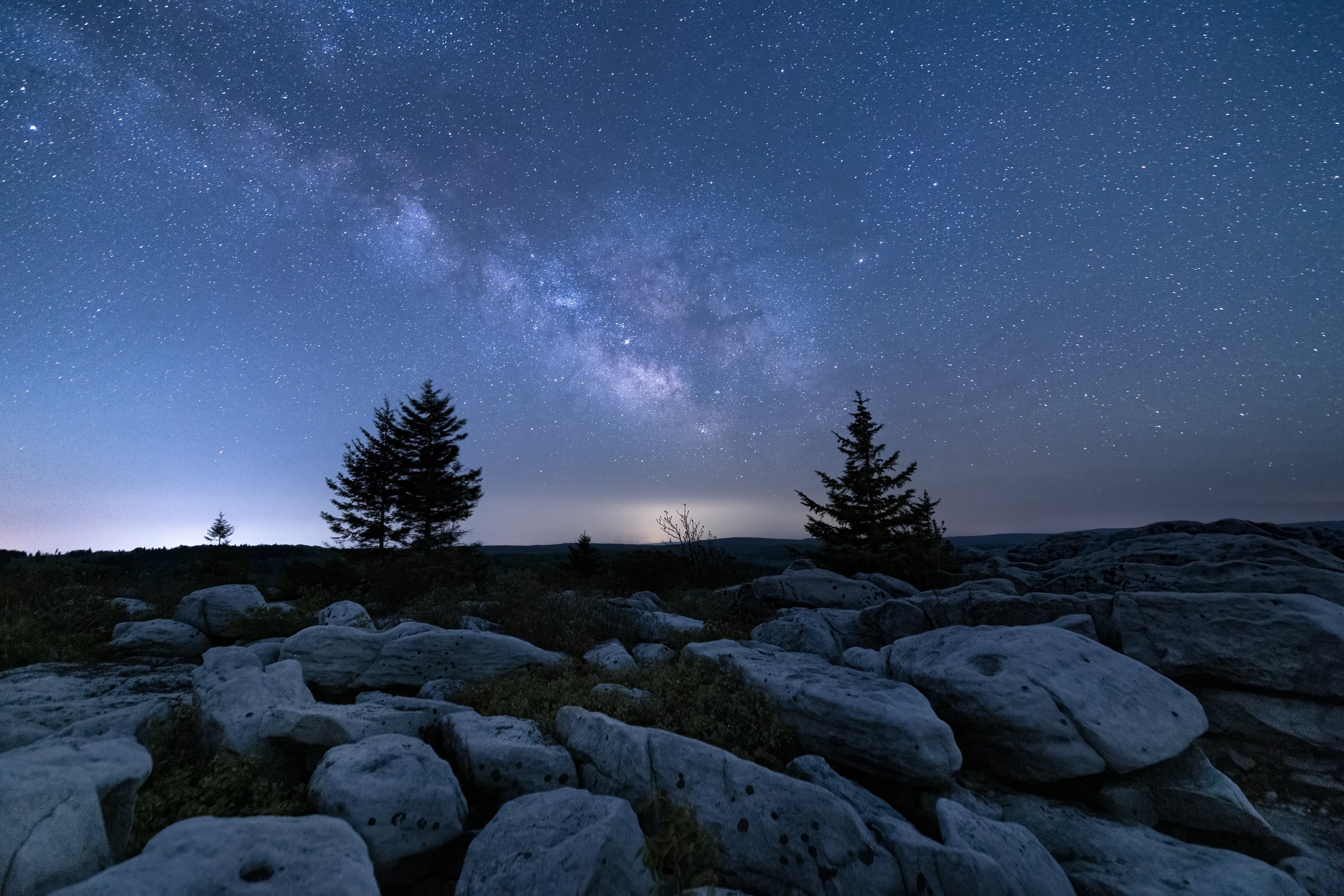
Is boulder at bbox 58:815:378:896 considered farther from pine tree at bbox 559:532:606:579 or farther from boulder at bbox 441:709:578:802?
pine tree at bbox 559:532:606:579

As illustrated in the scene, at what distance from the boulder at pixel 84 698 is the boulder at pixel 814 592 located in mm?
12714

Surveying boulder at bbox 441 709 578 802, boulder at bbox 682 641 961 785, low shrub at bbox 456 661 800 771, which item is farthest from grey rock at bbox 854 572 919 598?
boulder at bbox 441 709 578 802

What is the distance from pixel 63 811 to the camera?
369 centimetres

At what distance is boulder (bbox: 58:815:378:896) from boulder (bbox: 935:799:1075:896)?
4.62m

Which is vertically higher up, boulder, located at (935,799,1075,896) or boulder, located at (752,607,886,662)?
boulder, located at (752,607,886,662)

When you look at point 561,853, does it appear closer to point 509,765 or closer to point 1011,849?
point 509,765

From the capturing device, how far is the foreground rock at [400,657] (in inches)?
372

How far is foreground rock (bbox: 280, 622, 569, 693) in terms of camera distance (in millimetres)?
9445

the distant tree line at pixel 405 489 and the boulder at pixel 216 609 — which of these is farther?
the distant tree line at pixel 405 489

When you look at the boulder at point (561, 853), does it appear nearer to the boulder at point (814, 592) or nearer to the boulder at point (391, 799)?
the boulder at point (391, 799)

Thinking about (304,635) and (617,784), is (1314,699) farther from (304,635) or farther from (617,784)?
(304,635)

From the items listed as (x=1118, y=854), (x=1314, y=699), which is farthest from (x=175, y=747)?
(x=1314, y=699)

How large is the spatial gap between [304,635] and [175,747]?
3.81m

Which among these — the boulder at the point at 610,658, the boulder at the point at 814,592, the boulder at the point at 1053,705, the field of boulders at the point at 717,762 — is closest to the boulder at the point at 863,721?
the field of boulders at the point at 717,762
